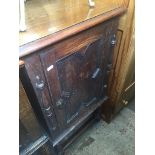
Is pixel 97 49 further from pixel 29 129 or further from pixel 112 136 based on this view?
pixel 112 136

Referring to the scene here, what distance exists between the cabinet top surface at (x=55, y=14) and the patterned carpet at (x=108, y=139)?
0.93 meters

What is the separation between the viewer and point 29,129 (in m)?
0.80

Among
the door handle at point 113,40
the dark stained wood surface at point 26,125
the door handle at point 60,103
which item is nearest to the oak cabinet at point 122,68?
the door handle at point 113,40

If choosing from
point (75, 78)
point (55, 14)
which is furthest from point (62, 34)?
point (75, 78)

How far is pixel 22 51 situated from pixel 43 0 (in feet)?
1.38

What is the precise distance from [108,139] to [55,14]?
1.02 meters

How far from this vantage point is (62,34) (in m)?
0.61

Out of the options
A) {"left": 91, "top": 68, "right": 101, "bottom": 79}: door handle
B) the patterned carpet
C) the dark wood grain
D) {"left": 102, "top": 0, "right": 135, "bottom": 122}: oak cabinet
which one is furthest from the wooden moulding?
the patterned carpet

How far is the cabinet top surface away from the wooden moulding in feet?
0.03

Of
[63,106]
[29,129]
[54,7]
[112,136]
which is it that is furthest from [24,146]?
[112,136]

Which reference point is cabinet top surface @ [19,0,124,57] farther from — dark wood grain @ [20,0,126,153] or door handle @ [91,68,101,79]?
door handle @ [91,68,101,79]

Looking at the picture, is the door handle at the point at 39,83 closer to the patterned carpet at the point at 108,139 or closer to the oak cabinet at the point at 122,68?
the oak cabinet at the point at 122,68

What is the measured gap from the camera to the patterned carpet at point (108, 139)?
1.29 m

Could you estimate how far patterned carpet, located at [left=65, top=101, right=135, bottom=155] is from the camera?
4.24ft
